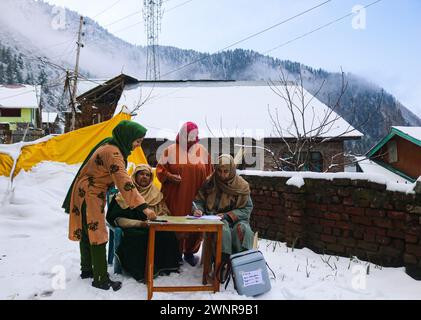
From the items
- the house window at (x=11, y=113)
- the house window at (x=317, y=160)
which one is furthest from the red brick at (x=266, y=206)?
the house window at (x=11, y=113)

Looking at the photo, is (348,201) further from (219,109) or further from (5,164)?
(219,109)

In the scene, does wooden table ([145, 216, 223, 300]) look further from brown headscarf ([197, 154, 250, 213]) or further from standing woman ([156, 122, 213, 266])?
standing woman ([156, 122, 213, 266])

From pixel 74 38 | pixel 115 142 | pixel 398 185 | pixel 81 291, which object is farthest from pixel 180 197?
pixel 74 38

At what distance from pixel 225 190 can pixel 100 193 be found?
51.6 inches

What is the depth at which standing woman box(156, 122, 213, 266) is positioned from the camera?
12.8ft

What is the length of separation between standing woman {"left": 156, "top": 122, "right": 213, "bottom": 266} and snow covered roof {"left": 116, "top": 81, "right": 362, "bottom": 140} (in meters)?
8.73

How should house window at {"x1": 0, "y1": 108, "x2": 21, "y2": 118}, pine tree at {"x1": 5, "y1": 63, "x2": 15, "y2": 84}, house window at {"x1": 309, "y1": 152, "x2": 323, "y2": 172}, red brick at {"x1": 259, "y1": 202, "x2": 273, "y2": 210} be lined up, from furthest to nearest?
pine tree at {"x1": 5, "y1": 63, "x2": 15, "y2": 84} → house window at {"x1": 0, "y1": 108, "x2": 21, "y2": 118} → house window at {"x1": 309, "y1": 152, "x2": 323, "y2": 172} → red brick at {"x1": 259, "y1": 202, "x2": 273, "y2": 210}

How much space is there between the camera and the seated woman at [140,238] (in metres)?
3.29

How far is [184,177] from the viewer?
3.93 m

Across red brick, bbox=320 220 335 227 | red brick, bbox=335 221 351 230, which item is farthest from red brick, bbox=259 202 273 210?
red brick, bbox=335 221 351 230

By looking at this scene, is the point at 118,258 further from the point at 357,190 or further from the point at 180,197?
the point at 357,190

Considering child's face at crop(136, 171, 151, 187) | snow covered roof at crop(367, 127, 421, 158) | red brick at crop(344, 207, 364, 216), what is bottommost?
red brick at crop(344, 207, 364, 216)

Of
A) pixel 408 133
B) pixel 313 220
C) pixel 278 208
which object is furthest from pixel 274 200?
pixel 408 133
